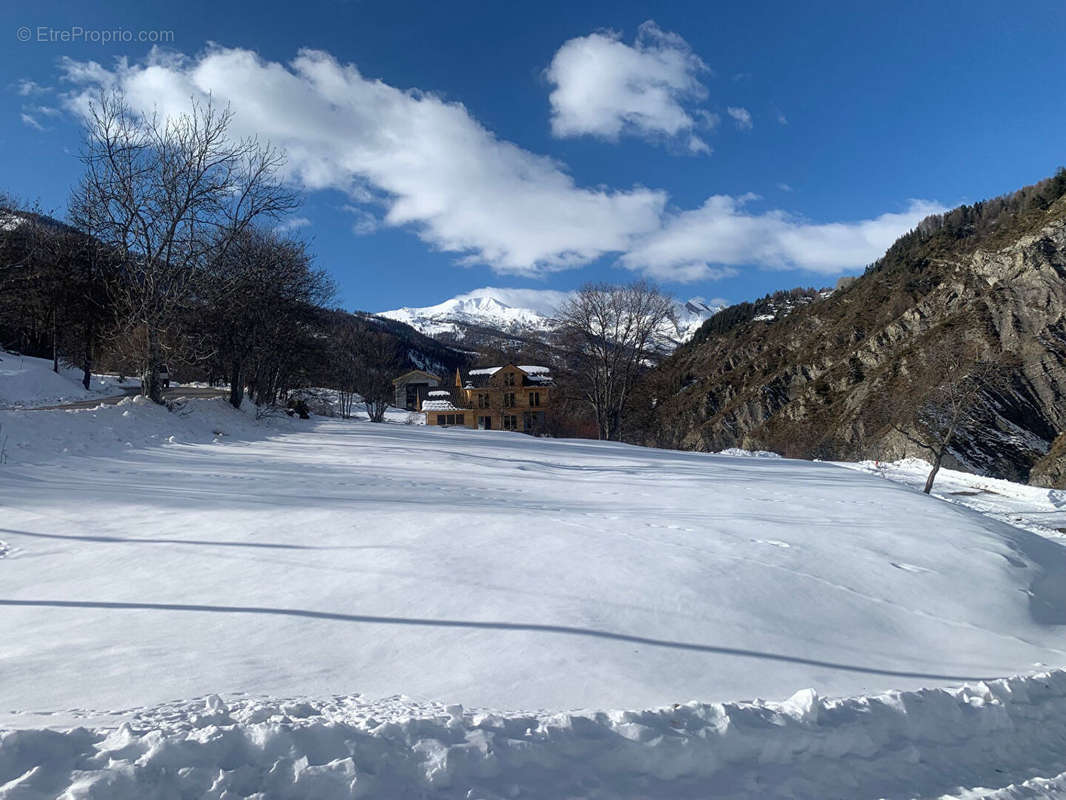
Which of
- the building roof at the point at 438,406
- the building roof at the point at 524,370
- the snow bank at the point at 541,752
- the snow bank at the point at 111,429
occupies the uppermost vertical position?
the building roof at the point at 524,370

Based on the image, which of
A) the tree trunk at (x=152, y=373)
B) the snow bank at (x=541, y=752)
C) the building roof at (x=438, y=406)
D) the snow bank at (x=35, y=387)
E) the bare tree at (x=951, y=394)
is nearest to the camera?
the snow bank at (x=541, y=752)

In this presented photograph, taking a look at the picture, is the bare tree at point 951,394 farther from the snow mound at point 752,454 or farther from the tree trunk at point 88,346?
the tree trunk at point 88,346

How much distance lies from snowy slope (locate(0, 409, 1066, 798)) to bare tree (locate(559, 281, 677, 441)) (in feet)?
78.1

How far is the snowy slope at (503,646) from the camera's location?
2.65 metres

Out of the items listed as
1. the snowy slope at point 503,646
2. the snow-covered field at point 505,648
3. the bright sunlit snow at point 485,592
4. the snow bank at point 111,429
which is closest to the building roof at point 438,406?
the snow bank at point 111,429

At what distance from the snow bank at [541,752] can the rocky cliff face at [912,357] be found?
1057 inches

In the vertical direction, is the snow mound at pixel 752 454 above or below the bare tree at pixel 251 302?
below

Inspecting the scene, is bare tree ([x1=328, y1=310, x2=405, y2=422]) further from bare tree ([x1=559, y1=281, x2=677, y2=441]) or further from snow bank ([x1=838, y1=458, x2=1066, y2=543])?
snow bank ([x1=838, y1=458, x2=1066, y2=543])

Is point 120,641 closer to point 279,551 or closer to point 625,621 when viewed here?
point 279,551

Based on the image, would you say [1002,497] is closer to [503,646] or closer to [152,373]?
[503,646]

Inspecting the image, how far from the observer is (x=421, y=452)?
562 inches

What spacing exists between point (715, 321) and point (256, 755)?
127 meters

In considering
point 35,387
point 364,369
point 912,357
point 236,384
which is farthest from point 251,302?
point 912,357

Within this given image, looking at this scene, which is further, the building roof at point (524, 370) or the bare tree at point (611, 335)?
the building roof at point (524, 370)
